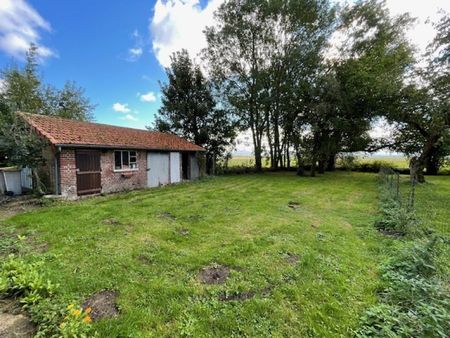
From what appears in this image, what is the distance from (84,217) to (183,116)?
15057 millimetres

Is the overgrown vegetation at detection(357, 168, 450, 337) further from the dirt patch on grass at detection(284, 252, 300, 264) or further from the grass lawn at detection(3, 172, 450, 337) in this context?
the dirt patch on grass at detection(284, 252, 300, 264)

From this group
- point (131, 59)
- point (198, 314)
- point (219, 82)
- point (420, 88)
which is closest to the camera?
point (198, 314)

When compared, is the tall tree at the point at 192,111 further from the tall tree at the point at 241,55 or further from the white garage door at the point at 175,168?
the white garage door at the point at 175,168

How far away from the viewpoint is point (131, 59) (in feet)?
51.8

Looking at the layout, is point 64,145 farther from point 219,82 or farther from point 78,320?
point 219,82

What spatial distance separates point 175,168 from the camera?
1471 centimetres

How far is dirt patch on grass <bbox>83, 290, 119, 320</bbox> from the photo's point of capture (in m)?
2.52

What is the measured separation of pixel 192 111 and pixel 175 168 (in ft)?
23.2

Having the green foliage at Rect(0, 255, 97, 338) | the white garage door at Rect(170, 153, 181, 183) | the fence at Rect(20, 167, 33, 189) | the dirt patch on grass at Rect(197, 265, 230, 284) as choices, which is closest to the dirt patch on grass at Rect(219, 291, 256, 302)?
the dirt patch on grass at Rect(197, 265, 230, 284)

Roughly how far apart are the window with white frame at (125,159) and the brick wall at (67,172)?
2.02 m

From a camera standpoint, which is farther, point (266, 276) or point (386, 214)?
point (386, 214)

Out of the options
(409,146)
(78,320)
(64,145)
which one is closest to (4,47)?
(64,145)

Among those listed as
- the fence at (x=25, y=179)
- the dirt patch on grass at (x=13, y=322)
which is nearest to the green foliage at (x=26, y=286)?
the dirt patch on grass at (x=13, y=322)

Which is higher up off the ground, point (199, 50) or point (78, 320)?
point (199, 50)
